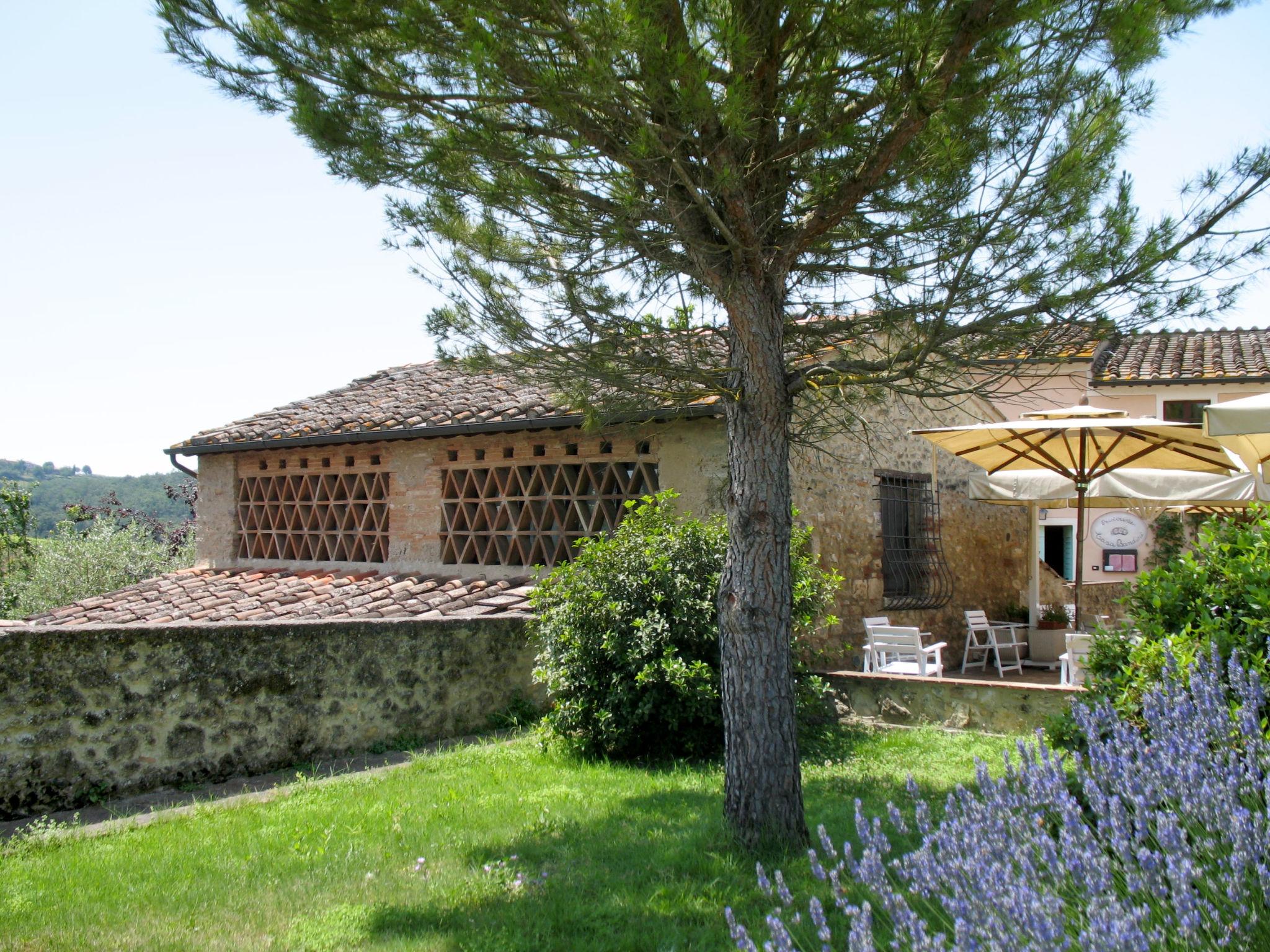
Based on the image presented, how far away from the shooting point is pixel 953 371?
514 cm

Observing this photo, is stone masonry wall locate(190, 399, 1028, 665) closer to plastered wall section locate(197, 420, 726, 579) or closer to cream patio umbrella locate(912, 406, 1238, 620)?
plastered wall section locate(197, 420, 726, 579)

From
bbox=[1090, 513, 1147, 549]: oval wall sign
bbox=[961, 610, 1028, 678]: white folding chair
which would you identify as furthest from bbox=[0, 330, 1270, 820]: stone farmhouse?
bbox=[1090, 513, 1147, 549]: oval wall sign

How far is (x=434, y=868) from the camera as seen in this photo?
→ 4.60 m

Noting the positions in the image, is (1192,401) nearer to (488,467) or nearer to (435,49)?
(488,467)

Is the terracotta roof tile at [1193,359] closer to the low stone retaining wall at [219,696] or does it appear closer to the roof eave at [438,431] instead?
the roof eave at [438,431]

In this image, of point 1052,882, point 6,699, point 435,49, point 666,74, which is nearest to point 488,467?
point 6,699

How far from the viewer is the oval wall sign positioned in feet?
33.1

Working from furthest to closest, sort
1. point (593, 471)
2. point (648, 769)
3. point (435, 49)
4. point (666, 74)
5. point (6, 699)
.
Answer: point (593, 471) < point (648, 769) < point (6, 699) < point (435, 49) < point (666, 74)

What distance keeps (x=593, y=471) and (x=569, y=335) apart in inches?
173

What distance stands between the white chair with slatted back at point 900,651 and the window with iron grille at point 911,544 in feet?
4.69

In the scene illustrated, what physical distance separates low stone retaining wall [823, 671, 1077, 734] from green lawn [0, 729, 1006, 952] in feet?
3.19

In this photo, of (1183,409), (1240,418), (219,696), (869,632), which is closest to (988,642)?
(869,632)

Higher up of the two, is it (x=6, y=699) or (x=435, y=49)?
(x=435, y=49)

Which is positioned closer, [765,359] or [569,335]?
[765,359]
